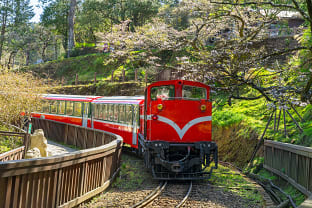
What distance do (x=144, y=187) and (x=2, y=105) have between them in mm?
9888

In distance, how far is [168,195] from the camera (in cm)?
858

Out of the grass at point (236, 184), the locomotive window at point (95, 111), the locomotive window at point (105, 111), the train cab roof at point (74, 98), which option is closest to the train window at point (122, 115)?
the locomotive window at point (105, 111)

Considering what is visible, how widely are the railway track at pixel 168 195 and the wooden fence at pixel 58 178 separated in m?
1.29

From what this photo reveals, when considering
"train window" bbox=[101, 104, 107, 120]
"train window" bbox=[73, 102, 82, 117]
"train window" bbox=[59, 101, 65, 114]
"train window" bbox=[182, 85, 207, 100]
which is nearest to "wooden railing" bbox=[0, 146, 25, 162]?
"train window" bbox=[182, 85, 207, 100]

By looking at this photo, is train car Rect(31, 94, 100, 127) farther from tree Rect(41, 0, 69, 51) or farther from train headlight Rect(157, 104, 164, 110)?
tree Rect(41, 0, 69, 51)

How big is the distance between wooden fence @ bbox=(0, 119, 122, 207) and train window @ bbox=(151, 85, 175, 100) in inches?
80.3

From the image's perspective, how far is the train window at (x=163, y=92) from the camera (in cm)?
1054

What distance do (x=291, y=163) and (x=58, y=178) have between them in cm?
637

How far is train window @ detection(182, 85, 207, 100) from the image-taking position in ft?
34.6

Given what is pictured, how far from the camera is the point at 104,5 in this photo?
4388cm

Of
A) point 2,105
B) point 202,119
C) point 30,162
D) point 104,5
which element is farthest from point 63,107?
point 104,5

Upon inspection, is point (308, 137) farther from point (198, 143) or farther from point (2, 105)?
point (2, 105)

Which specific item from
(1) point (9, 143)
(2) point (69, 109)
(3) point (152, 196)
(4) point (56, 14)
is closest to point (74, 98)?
(2) point (69, 109)

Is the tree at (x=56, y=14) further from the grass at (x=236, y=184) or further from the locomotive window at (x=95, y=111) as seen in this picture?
the grass at (x=236, y=184)
